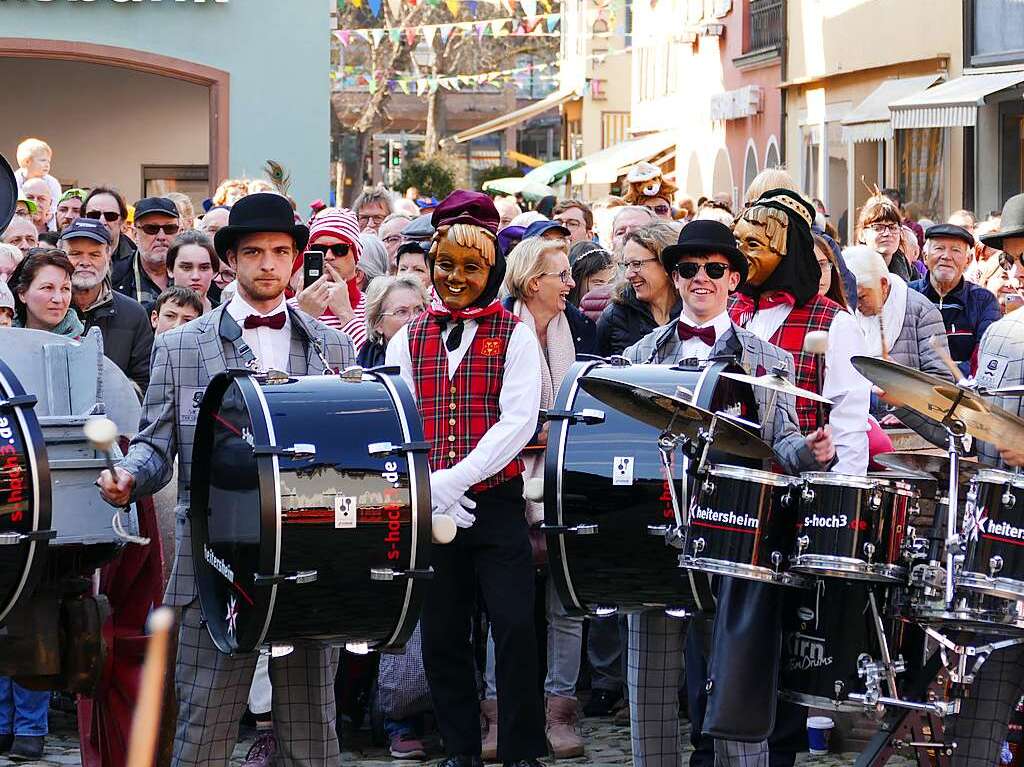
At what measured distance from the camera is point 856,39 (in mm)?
20672

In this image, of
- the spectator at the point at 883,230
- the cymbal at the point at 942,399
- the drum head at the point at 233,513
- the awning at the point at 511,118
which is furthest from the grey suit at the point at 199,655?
the awning at the point at 511,118

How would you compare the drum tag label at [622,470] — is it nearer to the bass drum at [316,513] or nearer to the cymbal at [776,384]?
the cymbal at [776,384]

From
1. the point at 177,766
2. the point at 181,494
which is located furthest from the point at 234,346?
the point at 177,766

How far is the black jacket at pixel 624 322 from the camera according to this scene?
22.6 feet

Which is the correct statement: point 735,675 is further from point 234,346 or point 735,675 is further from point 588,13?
point 588,13

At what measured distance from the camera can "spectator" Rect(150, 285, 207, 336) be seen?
719cm

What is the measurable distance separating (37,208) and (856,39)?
12.1 metres

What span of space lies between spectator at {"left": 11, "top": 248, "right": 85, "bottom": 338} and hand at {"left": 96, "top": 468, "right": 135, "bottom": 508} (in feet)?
6.73

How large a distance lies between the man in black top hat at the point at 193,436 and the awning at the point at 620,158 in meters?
25.6

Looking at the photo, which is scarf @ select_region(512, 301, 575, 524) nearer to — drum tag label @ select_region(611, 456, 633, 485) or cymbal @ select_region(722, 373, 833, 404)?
drum tag label @ select_region(611, 456, 633, 485)

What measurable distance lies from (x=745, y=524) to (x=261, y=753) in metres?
2.23

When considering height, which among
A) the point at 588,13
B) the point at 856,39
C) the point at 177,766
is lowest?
the point at 177,766

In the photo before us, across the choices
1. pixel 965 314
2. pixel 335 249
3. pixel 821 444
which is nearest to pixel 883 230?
pixel 965 314

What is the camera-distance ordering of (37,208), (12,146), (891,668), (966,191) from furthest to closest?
1. (12,146)
2. (966,191)
3. (37,208)
4. (891,668)
